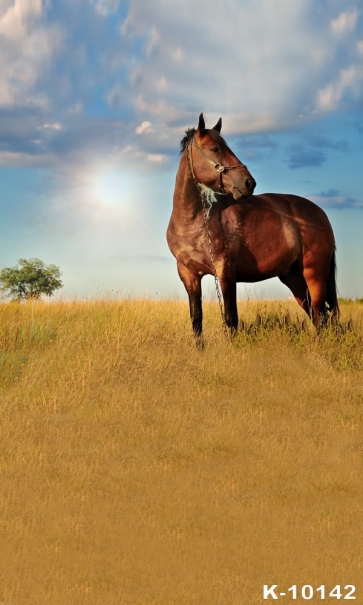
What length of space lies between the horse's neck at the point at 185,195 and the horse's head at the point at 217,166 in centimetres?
22

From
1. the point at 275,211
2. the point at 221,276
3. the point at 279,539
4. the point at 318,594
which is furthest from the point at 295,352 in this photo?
the point at 318,594

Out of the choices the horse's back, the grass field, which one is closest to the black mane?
the horse's back

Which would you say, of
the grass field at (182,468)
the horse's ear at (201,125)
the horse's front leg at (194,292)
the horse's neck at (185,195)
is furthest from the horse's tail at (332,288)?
the horse's ear at (201,125)

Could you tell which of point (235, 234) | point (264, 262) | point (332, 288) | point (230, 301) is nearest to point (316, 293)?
point (332, 288)

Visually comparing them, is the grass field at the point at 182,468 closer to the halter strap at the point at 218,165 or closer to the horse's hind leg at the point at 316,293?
the horse's hind leg at the point at 316,293

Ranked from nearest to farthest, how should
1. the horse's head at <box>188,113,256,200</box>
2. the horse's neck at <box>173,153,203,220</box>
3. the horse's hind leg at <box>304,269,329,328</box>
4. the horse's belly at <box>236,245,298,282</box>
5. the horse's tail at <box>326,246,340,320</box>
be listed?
the horse's head at <box>188,113,256,200</box> < the horse's neck at <box>173,153,203,220</box> < the horse's belly at <box>236,245,298,282</box> < the horse's hind leg at <box>304,269,329,328</box> < the horse's tail at <box>326,246,340,320</box>

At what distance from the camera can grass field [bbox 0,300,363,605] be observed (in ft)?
12.9

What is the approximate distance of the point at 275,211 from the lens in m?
10.2

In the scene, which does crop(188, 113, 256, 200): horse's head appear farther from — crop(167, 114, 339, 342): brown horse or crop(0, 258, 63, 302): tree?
crop(0, 258, 63, 302): tree

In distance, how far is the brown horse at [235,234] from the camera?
8664mm

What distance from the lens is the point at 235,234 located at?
31.1ft

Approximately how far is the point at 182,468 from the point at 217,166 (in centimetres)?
432

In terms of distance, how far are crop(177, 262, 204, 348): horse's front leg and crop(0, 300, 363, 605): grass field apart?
A: 0.87 feet

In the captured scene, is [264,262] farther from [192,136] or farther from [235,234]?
[192,136]
